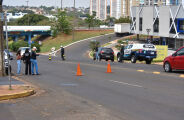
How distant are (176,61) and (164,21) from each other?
4509 centimetres

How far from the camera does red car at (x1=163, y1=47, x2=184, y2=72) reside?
21.7 meters

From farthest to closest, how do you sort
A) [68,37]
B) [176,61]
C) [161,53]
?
[68,37]
[161,53]
[176,61]

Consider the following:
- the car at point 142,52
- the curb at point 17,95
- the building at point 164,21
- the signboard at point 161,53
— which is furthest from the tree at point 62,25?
the curb at point 17,95

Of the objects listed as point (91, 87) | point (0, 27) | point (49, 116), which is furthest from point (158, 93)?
point (0, 27)

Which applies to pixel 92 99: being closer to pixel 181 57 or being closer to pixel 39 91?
pixel 39 91

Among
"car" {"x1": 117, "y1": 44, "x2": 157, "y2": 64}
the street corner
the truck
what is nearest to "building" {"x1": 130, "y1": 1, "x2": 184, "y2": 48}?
the truck

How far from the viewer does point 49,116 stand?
31.7ft

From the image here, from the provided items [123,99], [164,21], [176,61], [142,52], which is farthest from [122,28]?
[123,99]

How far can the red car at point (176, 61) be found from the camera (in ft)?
71.1

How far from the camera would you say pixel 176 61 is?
22.1 metres

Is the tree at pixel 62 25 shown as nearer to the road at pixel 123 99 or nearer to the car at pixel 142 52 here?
the car at pixel 142 52

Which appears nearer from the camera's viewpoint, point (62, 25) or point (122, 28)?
point (122, 28)

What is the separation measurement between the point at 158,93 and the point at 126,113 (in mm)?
4082

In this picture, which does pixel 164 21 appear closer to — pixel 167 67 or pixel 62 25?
pixel 62 25
